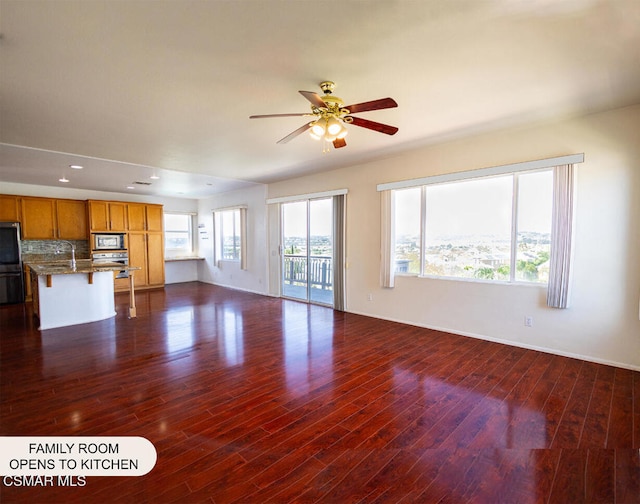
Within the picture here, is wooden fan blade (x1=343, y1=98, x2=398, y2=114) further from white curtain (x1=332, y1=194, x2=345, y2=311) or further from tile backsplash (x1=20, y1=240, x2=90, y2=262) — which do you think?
tile backsplash (x1=20, y1=240, x2=90, y2=262)

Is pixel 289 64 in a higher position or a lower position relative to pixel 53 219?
higher

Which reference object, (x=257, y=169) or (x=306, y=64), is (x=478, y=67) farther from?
(x=257, y=169)

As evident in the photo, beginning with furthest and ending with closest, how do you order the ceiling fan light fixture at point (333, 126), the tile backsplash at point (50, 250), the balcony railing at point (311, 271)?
the tile backsplash at point (50, 250), the balcony railing at point (311, 271), the ceiling fan light fixture at point (333, 126)

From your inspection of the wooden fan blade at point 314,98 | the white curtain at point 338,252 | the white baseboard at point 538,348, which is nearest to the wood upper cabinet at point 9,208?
the white curtain at point 338,252

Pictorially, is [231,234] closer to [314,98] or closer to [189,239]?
[189,239]

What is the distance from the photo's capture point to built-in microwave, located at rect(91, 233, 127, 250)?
7.22 metres

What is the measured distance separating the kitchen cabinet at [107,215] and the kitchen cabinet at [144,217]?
6.1 inches

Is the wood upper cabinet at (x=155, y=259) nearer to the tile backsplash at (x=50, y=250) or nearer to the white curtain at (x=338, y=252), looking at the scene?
the tile backsplash at (x=50, y=250)

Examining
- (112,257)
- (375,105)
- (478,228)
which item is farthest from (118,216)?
(478,228)

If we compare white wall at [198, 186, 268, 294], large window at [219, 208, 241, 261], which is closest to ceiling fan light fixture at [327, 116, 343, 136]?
white wall at [198, 186, 268, 294]

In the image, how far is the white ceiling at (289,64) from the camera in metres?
1.74

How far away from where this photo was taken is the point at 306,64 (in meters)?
2.24

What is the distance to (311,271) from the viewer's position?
639 cm

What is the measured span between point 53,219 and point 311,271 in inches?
235
